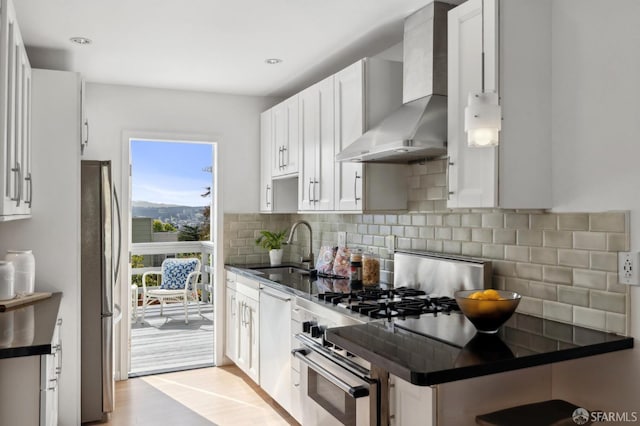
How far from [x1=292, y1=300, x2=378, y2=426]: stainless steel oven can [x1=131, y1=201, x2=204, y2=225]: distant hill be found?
4795 millimetres

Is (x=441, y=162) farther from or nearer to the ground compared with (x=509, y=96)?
nearer to the ground

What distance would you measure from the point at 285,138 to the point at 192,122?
1.00 metres

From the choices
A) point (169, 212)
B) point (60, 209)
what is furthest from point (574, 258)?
point (169, 212)

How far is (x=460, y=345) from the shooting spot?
6.24ft

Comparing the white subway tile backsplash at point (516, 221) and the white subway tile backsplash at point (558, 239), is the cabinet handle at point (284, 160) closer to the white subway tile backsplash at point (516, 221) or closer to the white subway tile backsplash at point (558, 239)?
the white subway tile backsplash at point (516, 221)

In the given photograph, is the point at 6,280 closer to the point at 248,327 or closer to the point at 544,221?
the point at 248,327

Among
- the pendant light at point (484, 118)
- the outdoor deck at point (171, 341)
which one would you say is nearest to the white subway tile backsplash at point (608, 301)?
the pendant light at point (484, 118)

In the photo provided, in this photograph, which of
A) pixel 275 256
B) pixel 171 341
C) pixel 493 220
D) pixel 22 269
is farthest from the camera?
pixel 171 341

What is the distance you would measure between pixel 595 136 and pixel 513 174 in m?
0.35

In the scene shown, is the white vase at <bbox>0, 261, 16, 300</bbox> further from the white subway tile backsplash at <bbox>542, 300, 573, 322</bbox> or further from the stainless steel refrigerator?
the white subway tile backsplash at <bbox>542, 300, 573, 322</bbox>

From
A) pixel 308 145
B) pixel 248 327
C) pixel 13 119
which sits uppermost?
pixel 308 145

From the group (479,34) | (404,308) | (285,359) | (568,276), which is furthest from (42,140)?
(568,276)

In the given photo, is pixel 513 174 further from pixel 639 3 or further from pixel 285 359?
pixel 285 359

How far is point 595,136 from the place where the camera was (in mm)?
2098
